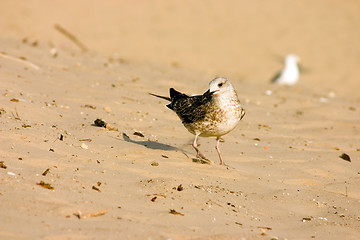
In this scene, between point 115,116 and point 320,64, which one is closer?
point 115,116

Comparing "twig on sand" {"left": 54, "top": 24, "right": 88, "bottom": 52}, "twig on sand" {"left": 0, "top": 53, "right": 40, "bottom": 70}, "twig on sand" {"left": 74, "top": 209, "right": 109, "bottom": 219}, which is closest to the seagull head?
"twig on sand" {"left": 74, "top": 209, "right": 109, "bottom": 219}

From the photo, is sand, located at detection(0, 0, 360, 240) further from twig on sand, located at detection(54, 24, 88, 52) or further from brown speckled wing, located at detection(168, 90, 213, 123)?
twig on sand, located at detection(54, 24, 88, 52)

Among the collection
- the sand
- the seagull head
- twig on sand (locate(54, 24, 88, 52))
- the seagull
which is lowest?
the sand

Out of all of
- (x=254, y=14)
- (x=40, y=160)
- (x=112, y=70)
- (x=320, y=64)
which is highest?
(x=254, y=14)

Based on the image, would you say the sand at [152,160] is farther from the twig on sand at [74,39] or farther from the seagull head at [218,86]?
the twig on sand at [74,39]

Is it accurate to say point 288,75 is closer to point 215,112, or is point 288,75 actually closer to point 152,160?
point 215,112

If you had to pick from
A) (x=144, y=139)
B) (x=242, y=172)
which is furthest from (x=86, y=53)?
(x=242, y=172)

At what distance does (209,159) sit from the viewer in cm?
616

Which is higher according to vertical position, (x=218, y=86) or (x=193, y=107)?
(x=218, y=86)

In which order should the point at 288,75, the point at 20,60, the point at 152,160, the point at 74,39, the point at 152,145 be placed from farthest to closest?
the point at 288,75 → the point at 74,39 → the point at 20,60 → the point at 152,145 → the point at 152,160

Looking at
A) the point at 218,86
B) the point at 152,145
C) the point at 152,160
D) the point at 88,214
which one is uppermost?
the point at 218,86

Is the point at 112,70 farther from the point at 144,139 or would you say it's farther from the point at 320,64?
the point at 320,64

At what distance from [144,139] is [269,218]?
7.29 feet

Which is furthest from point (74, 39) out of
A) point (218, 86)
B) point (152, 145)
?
point (218, 86)
